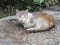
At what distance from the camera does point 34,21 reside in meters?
6.24

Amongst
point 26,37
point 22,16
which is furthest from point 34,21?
point 26,37

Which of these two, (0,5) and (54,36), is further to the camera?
(0,5)

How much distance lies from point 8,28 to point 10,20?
2.64 ft

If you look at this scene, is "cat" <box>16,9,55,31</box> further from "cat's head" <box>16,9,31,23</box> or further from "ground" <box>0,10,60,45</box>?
"ground" <box>0,10,60,45</box>

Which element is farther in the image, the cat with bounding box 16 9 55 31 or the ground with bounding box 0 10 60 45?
the cat with bounding box 16 9 55 31

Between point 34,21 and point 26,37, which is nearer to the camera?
point 26,37

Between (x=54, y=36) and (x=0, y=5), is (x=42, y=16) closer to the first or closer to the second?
(x=54, y=36)

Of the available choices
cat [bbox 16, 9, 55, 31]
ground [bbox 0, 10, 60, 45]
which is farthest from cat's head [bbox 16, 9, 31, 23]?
ground [bbox 0, 10, 60, 45]

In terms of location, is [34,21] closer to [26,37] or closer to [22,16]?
[22,16]

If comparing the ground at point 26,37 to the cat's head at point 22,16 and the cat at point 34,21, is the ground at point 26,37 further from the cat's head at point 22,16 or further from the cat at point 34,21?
the cat's head at point 22,16

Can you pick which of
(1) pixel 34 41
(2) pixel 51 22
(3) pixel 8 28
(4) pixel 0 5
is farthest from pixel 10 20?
(4) pixel 0 5

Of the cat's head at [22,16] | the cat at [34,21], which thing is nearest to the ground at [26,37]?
the cat at [34,21]

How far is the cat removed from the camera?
596 cm

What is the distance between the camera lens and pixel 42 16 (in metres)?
6.25
